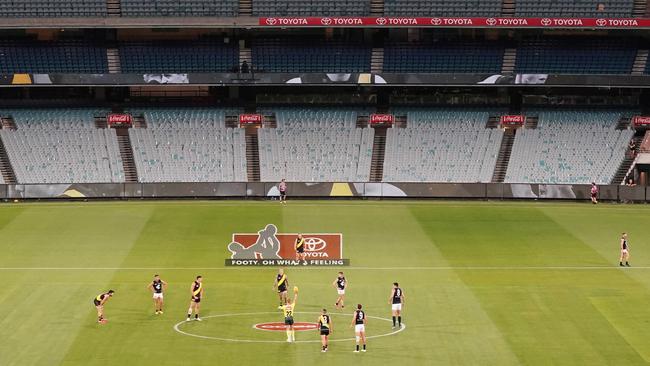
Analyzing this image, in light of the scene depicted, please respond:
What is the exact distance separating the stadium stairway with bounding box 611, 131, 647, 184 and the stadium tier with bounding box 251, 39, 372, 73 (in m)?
16.6

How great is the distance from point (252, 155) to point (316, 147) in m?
3.95

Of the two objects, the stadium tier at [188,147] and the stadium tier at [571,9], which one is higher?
the stadium tier at [571,9]

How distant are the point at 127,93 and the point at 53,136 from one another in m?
5.93

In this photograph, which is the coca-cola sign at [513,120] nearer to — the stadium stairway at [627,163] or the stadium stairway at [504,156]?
the stadium stairway at [504,156]

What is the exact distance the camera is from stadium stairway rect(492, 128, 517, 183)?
6875 cm

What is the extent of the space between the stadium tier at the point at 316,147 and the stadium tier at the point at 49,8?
41.5ft

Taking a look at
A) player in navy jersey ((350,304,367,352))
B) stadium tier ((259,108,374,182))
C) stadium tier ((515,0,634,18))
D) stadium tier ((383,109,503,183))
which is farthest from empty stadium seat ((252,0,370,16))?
player in navy jersey ((350,304,367,352))

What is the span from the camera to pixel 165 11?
69688mm

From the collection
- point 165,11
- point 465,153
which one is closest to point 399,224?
point 465,153

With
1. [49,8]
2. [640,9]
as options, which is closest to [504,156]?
[640,9]

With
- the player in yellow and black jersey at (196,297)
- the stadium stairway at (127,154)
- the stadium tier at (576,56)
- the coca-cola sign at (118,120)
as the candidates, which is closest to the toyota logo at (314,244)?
the player in yellow and black jersey at (196,297)

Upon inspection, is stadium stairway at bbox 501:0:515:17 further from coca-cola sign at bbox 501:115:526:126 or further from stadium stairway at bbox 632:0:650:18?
stadium stairway at bbox 632:0:650:18

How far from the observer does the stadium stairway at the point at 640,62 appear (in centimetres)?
7244

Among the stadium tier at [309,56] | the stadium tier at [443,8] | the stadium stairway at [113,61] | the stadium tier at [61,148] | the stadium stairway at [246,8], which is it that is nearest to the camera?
the stadium tier at [61,148]
